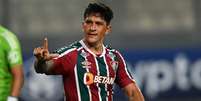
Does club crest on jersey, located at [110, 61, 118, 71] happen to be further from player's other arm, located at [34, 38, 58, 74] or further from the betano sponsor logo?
player's other arm, located at [34, 38, 58, 74]

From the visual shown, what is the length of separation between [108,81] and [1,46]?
1.25 m

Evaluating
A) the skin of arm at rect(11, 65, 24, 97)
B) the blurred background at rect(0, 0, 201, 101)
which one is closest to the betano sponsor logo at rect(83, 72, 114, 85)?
the skin of arm at rect(11, 65, 24, 97)

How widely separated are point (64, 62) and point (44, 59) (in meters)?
0.27

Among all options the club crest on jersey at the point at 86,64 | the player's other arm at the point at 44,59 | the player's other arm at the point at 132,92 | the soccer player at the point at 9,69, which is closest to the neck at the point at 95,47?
the club crest on jersey at the point at 86,64

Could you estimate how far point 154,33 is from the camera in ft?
44.9

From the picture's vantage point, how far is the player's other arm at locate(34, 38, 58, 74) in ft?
21.2

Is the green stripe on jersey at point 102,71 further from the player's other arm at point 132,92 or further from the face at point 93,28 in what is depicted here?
the player's other arm at point 132,92

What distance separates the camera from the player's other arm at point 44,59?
6.46 metres

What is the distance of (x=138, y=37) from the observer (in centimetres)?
1365

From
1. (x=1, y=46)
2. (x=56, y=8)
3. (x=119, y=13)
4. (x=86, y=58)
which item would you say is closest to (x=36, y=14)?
(x=56, y=8)

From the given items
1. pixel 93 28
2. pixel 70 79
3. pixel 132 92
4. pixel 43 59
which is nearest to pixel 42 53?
pixel 43 59

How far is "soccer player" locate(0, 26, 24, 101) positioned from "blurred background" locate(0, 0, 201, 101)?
5.13 meters

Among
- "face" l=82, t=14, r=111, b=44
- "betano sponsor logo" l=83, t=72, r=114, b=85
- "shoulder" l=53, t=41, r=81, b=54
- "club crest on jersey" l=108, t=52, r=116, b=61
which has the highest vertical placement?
"face" l=82, t=14, r=111, b=44

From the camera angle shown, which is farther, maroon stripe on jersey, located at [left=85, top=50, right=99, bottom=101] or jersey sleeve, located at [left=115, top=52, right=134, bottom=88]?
jersey sleeve, located at [left=115, top=52, right=134, bottom=88]
